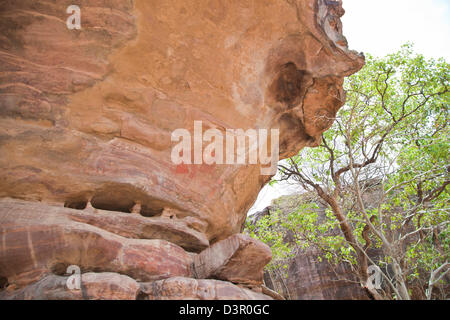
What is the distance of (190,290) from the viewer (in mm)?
3555

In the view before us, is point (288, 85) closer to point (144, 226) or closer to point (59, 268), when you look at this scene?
point (144, 226)

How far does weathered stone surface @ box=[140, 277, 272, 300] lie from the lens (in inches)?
137

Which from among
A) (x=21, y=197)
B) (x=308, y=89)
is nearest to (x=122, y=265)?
(x=21, y=197)

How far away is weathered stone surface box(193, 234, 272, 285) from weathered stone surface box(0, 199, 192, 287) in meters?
0.40

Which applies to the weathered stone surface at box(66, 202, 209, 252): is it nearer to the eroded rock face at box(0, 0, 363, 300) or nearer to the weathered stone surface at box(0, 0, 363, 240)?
the eroded rock face at box(0, 0, 363, 300)

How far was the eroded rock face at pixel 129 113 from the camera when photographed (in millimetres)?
3871

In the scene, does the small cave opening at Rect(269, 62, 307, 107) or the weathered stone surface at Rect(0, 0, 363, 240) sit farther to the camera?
the small cave opening at Rect(269, 62, 307, 107)

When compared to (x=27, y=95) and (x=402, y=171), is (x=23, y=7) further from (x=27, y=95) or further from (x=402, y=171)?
(x=402, y=171)

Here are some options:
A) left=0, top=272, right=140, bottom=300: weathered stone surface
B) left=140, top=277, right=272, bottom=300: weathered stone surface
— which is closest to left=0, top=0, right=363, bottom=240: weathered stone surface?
left=0, top=272, right=140, bottom=300: weathered stone surface

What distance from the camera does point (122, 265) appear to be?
3812 mm

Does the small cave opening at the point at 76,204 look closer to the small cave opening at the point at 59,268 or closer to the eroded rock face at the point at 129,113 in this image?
the eroded rock face at the point at 129,113

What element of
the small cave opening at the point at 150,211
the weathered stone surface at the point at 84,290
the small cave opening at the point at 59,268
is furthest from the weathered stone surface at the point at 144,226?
the weathered stone surface at the point at 84,290

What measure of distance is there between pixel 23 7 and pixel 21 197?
104 inches

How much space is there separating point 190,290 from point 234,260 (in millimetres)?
931
